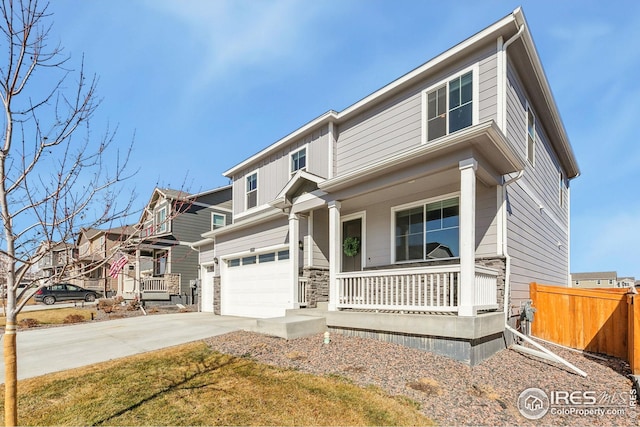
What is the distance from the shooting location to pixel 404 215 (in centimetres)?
909

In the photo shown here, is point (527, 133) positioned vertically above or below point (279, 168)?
above

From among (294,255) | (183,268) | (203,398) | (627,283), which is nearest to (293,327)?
(294,255)

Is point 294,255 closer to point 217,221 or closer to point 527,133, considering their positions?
point 527,133

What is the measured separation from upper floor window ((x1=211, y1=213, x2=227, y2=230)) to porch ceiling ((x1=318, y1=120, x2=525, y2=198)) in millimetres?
16981

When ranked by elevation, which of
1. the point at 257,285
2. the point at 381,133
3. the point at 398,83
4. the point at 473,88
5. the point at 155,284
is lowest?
the point at 155,284

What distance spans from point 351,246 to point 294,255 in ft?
5.51

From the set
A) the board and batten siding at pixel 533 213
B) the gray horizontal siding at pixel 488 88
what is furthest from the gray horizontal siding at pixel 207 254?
the gray horizontal siding at pixel 488 88

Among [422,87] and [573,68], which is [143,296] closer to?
[422,87]

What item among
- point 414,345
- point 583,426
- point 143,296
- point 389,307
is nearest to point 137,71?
point 389,307

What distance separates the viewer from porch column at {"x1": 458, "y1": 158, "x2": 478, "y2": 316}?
19.1 feet

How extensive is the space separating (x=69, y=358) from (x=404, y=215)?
7938mm

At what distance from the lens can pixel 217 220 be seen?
23.5 meters

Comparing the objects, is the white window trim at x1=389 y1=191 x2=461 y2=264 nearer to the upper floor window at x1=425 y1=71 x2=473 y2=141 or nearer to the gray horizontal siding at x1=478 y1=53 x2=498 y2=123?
the upper floor window at x1=425 y1=71 x2=473 y2=141

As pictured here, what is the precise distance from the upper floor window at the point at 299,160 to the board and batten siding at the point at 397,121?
1371mm
